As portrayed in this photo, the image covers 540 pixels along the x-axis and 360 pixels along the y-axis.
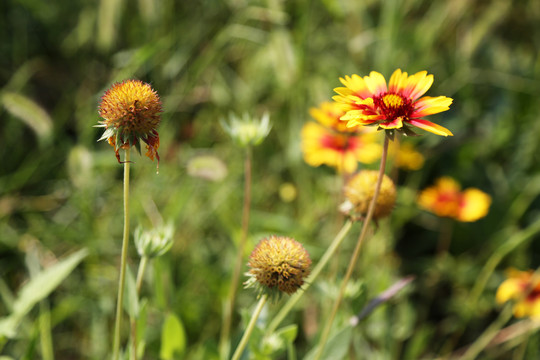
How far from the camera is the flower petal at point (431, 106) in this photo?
75cm

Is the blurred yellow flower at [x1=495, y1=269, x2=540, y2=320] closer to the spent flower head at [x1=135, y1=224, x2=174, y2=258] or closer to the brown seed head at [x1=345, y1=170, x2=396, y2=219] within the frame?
the brown seed head at [x1=345, y1=170, x2=396, y2=219]

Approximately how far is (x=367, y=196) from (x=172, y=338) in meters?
0.52

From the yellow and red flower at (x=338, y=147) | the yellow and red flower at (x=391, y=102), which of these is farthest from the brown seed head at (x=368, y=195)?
the yellow and red flower at (x=338, y=147)

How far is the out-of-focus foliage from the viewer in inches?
59.4

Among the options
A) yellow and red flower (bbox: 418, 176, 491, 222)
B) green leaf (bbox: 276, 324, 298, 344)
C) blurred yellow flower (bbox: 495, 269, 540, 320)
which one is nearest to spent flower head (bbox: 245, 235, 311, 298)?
green leaf (bbox: 276, 324, 298, 344)

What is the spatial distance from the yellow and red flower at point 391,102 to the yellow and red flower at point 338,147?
0.53 meters

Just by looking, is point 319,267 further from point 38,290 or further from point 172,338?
point 38,290

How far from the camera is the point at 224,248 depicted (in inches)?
68.2

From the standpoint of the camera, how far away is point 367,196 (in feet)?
3.20

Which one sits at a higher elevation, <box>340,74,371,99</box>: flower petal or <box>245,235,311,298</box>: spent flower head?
<box>340,74,371,99</box>: flower petal

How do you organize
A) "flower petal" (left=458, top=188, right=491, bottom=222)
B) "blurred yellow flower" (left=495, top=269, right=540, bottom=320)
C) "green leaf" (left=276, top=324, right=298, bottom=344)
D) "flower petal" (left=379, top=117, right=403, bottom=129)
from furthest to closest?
"flower petal" (left=458, top=188, right=491, bottom=222)
"blurred yellow flower" (left=495, top=269, right=540, bottom=320)
"green leaf" (left=276, top=324, right=298, bottom=344)
"flower petal" (left=379, top=117, right=403, bottom=129)

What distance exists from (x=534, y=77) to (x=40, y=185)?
6.26ft

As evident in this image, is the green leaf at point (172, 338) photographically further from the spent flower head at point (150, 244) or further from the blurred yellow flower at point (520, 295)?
the blurred yellow flower at point (520, 295)

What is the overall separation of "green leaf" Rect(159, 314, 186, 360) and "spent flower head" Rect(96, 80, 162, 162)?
47cm
